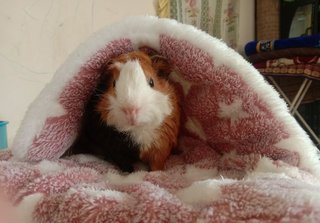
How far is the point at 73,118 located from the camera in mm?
638

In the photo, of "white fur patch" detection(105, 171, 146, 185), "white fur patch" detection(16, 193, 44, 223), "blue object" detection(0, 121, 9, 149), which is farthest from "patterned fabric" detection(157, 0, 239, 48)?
"white fur patch" detection(16, 193, 44, 223)

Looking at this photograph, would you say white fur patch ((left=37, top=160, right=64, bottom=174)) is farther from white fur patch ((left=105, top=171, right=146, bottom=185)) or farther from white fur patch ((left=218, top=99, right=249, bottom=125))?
white fur patch ((left=218, top=99, right=249, bottom=125))

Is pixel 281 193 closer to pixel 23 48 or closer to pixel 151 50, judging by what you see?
pixel 151 50

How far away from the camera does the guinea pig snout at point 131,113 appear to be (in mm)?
560

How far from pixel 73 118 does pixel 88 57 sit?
0.39ft

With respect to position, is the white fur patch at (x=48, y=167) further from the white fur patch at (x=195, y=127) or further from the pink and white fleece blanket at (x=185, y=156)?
the white fur patch at (x=195, y=127)

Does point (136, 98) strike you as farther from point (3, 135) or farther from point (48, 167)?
point (3, 135)

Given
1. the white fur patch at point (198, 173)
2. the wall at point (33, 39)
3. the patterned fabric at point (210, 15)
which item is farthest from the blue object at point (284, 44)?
the white fur patch at point (198, 173)

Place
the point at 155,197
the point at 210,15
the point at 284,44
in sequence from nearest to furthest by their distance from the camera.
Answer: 1. the point at 155,197
2. the point at 284,44
3. the point at 210,15

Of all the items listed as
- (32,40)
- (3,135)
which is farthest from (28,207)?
(32,40)

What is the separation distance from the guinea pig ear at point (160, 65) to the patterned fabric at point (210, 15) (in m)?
0.88

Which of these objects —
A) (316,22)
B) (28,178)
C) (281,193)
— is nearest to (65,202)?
(28,178)

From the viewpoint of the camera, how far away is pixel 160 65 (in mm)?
682

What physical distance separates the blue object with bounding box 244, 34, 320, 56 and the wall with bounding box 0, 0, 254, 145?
77 cm
